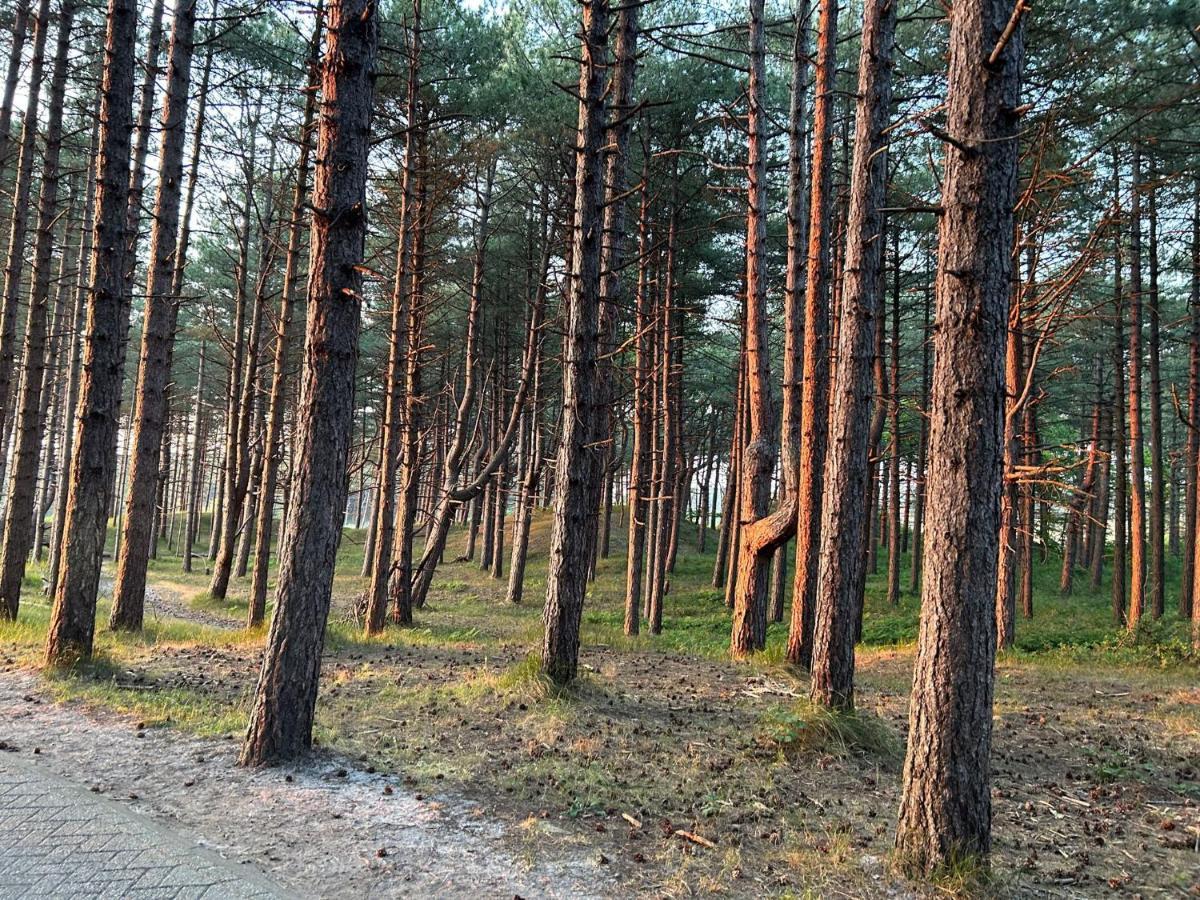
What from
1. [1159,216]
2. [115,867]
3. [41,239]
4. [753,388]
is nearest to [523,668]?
[115,867]

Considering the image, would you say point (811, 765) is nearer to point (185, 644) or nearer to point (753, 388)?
point (753, 388)

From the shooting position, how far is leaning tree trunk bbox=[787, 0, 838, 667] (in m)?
9.00

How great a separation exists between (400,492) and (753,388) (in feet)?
22.5

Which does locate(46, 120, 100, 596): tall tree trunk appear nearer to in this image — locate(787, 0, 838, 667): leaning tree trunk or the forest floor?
the forest floor

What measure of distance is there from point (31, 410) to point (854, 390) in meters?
11.0

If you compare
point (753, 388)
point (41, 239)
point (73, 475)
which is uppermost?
point (41, 239)

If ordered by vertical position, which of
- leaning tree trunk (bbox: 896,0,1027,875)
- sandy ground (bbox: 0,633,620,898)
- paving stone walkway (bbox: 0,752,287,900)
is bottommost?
sandy ground (bbox: 0,633,620,898)

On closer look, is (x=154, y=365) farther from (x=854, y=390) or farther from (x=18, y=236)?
(x=854, y=390)

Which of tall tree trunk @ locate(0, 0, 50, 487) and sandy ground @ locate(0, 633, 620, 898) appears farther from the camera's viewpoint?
tall tree trunk @ locate(0, 0, 50, 487)

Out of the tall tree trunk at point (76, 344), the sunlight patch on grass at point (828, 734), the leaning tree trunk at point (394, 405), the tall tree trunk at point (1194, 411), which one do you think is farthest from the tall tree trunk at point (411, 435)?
the tall tree trunk at point (1194, 411)

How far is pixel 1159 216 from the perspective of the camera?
1672cm

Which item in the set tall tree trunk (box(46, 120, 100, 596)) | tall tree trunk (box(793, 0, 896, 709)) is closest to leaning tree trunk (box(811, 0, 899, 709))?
tall tree trunk (box(793, 0, 896, 709))

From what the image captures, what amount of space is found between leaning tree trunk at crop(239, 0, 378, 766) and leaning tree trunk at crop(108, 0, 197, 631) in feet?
21.3

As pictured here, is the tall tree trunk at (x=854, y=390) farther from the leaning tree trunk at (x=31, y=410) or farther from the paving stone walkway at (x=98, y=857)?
the leaning tree trunk at (x=31, y=410)
